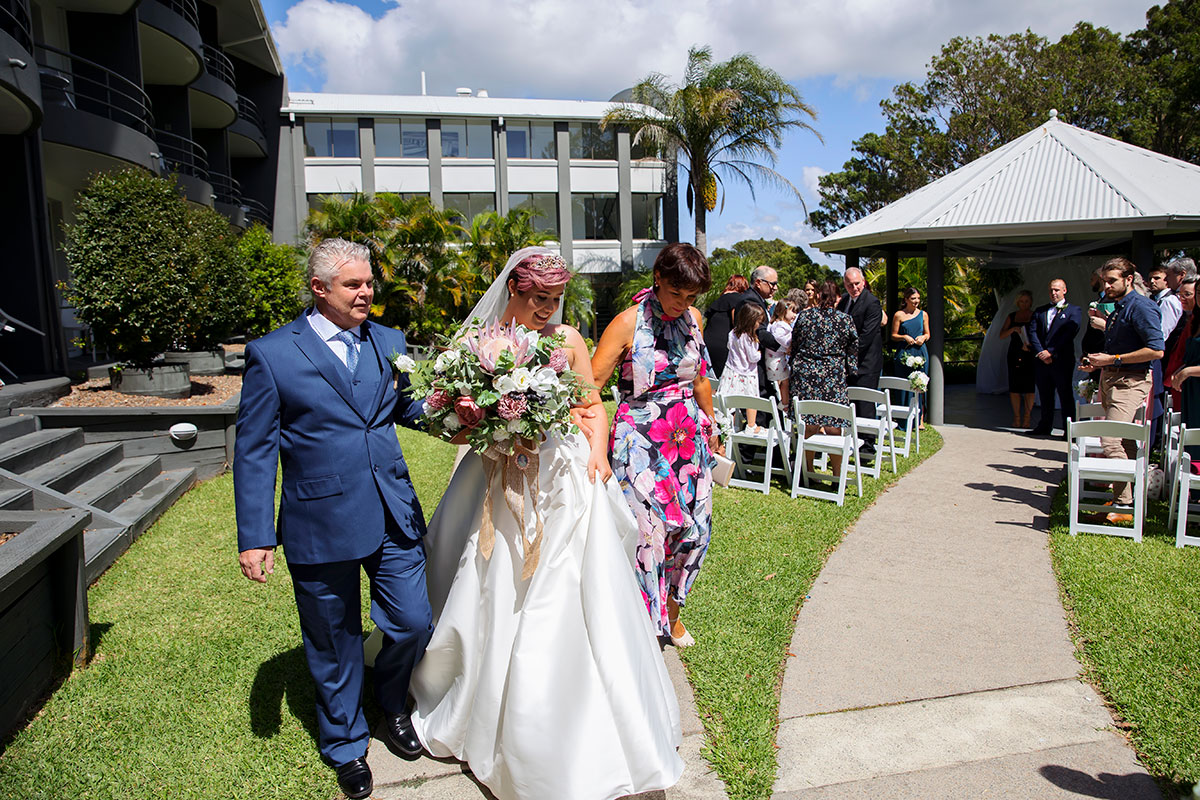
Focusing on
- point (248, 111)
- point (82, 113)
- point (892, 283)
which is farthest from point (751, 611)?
point (248, 111)

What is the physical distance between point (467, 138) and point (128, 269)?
2613 centimetres

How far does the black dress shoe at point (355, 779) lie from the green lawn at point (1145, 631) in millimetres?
3198

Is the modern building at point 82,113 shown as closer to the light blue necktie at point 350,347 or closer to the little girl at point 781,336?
the little girl at point 781,336

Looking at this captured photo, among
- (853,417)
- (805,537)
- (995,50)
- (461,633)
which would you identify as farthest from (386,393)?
(995,50)

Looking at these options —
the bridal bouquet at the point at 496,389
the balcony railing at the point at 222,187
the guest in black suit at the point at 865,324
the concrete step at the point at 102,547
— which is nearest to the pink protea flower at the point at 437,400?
the bridal bouquet at the point at 496,389

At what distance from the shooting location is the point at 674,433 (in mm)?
4141

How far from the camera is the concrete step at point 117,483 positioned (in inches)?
254

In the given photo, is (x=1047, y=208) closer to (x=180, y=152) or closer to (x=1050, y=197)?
(x=1050, y=197)

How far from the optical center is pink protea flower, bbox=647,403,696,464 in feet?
13.5

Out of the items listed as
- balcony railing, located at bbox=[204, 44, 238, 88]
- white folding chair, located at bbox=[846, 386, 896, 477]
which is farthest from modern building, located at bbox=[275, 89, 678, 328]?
white folding chair, located at bbox=[846, 386, 896, 477]

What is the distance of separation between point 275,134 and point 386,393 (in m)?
31.8

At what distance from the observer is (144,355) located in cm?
973

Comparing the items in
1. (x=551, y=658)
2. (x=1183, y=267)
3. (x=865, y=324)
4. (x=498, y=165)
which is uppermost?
(x=498, y=165)

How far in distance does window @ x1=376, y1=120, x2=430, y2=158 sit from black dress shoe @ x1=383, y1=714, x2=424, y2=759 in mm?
32315
